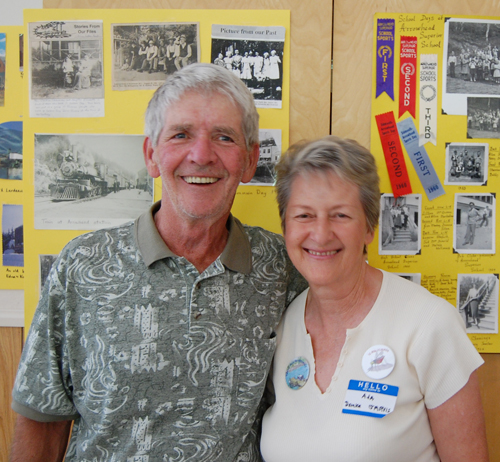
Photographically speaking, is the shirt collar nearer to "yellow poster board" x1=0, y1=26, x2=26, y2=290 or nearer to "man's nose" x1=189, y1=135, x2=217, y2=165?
"man's nose" x1=189, y1=135, x2=217, y2=165

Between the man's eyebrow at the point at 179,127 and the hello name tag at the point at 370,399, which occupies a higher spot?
the man's eyebrow at the point at 179,127

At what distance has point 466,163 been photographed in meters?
1.53

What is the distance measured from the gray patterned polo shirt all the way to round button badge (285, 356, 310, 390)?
0.26 ft

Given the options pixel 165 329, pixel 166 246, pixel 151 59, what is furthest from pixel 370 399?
pixel 151 59

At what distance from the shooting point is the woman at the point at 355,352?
3.75 feet

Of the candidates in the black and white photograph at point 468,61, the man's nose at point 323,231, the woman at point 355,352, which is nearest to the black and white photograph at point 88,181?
the woman at point 355,352

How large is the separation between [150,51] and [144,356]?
39.6 inches

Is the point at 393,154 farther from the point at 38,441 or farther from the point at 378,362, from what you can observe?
the point at 38,441

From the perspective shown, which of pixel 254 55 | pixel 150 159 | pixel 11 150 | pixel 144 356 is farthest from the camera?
pixel 11 150

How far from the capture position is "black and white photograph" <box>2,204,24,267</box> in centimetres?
163

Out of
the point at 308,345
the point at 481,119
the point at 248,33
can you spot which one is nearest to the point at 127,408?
the point at 308,345

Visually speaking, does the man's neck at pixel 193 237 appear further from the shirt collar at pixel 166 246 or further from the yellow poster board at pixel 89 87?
the yellow poster board at pixel 89 87

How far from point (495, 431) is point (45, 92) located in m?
2.02

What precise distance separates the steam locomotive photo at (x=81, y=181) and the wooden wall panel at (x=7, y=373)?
567 mm
